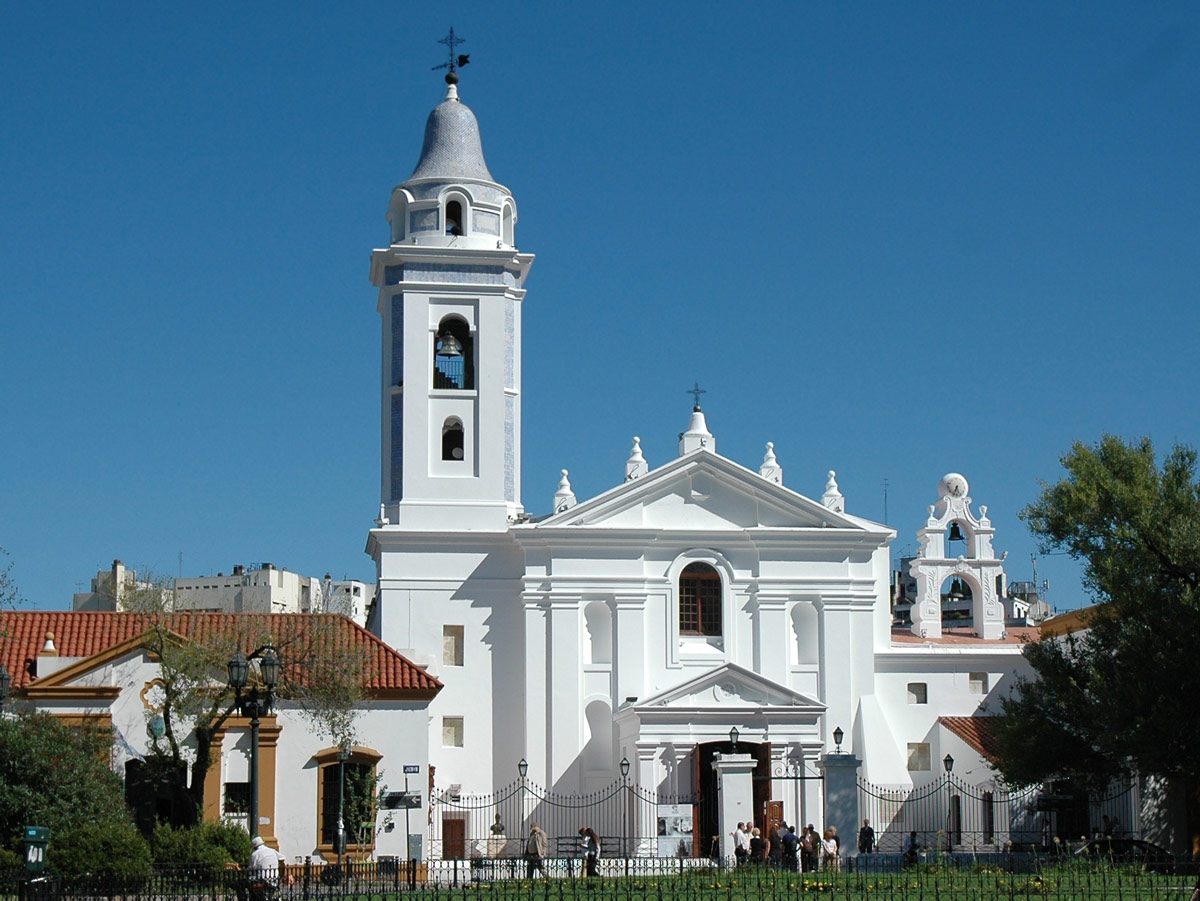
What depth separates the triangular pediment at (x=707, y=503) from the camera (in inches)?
1930

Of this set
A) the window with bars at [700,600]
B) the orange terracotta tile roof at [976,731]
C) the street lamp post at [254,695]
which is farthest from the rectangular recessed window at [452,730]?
the street lamp post at [254,695]

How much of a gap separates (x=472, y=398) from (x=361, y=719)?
1164 cm

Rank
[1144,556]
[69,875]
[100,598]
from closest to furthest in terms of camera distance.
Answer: [69,875] < [1144,556] < [100,598]

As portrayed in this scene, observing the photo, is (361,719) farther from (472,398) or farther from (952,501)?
(952,501)

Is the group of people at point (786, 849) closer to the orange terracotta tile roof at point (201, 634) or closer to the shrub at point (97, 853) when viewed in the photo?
the orange terracotta tile roof at point (201, 634)

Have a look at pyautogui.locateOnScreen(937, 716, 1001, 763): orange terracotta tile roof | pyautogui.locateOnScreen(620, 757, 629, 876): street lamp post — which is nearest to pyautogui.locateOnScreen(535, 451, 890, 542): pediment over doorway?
pyautogui.locateOnScreen(937, 716, 1001, 763): orange terracotta tile roof

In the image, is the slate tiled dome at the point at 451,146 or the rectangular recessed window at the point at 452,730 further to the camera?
A: the slate tiled dome at the point at 451,146

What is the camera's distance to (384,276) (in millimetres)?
50062

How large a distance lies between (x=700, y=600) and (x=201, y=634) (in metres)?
14.5

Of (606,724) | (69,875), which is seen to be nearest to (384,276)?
(606,724)

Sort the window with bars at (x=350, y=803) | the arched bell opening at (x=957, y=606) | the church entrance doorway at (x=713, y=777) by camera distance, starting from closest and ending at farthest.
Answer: the window with bars at (x=350, y=803)
the church entrance doorway at (x=713, y=777)
the arched bell opening at (x=957, y=606)

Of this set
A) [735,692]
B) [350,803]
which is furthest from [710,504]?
[350,803]

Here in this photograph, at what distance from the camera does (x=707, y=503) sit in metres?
49.6

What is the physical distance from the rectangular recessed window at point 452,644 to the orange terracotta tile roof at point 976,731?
1337cm
